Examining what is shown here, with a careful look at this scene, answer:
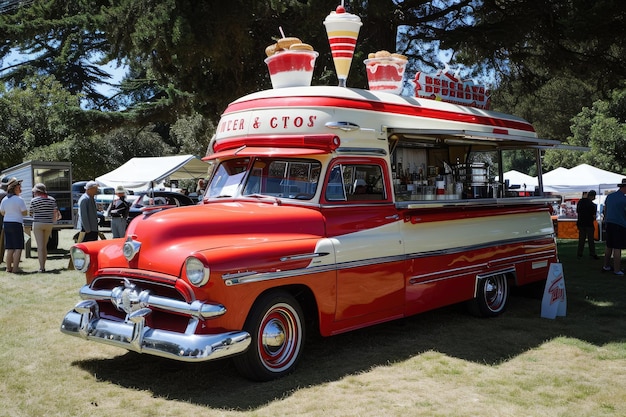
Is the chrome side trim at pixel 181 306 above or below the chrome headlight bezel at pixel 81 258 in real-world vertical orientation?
below

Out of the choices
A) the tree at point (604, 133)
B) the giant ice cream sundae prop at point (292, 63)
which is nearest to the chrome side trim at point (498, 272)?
the giant ice cream sundae prop at point (292, 63)

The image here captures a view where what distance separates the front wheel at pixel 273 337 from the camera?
17.8 feet

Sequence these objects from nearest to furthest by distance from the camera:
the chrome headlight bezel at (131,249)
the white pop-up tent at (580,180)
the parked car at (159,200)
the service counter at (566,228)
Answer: the chrome headlight bezel at (131,249) → the parked car at (159,200) → the white pop-up tent at (580,180) → the service counter at (566,228)

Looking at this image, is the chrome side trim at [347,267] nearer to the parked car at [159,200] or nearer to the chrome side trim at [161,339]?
the chrome side trim at [161,339]

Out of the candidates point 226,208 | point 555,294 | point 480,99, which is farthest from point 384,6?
point 226,208

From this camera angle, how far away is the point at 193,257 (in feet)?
16.8

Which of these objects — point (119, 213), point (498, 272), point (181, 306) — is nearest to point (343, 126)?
point (181, 306)

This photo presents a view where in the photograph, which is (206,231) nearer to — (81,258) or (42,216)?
(81,258)

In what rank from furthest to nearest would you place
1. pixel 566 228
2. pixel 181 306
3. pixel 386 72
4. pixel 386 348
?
pixel 566 228
pixel 386 72
pixel 386 348
pixel 181 306

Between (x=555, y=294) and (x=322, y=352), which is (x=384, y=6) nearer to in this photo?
(x=555, y=294)

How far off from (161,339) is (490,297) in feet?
16.2

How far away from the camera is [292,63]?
718 cm

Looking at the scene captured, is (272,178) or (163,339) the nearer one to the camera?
(163,339)

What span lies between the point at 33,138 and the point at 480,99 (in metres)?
29.3
